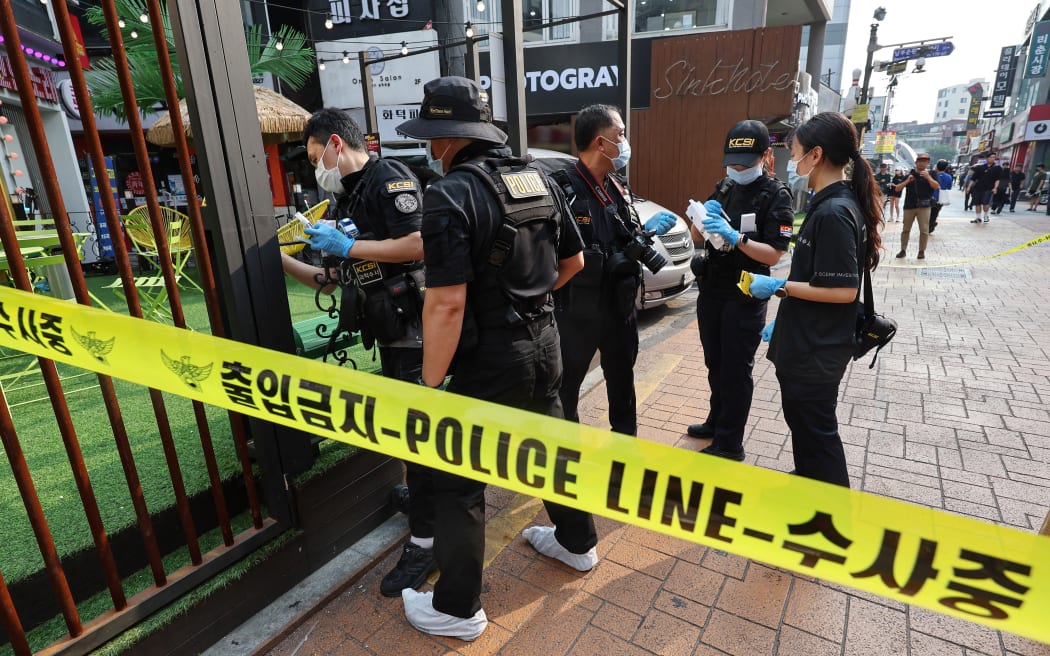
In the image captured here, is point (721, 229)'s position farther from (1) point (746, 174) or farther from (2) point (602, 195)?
(2) point (602, 195)

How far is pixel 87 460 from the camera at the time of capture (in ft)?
8.93

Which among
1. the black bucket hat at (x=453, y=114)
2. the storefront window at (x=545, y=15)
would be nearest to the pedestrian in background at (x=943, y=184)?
the storefront window at (x=545, y=15)

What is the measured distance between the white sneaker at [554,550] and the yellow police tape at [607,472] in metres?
1.32

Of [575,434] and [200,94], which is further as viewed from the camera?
[200,94]

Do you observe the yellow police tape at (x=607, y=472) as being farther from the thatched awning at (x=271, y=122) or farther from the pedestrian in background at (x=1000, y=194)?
the pedestrian in background at (x=1000, y=194)

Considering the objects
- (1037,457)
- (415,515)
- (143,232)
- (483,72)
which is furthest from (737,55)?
(415,515)

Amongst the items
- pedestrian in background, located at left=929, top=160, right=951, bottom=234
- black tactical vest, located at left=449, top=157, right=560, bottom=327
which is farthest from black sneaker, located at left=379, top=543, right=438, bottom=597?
pedestrian in background, located at left=929, top=160, right=951, bottom=234

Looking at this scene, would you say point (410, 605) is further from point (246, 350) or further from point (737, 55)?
point (737, 55)

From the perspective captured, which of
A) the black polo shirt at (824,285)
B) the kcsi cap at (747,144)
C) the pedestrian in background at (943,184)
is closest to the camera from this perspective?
the black polo shirt at (824,285)

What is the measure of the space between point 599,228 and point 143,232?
186 inches

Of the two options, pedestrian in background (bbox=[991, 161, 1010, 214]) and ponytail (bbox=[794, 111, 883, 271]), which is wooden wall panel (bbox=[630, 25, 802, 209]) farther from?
pedestrian in background (bbox=[991, 161, 1010, 214])

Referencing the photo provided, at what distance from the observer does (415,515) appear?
99.2 inches

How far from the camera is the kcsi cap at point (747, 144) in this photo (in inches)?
121

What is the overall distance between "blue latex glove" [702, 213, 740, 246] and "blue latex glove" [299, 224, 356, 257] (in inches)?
72.4
